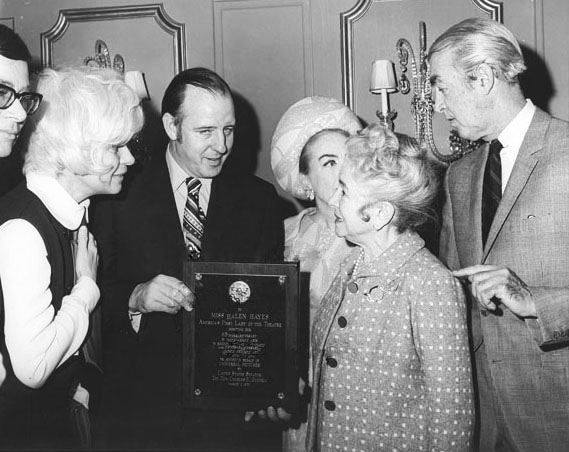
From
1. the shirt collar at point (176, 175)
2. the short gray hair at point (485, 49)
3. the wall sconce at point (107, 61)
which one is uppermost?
the wall sconce at point (107, 61)

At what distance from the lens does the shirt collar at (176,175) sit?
9.41 feet

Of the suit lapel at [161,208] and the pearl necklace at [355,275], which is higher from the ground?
the suit lapel at [161,208]

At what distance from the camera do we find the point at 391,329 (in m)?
2.07

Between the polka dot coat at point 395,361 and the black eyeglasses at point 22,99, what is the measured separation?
125cm

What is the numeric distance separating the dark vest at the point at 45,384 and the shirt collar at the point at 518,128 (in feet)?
5.82

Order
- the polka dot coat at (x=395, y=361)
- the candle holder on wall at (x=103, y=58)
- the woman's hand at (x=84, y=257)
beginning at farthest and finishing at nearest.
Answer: the candle holder on wall at (x=103, y=58)
the woman's hand at (x=84, y=257)
the polka dot coat at (x=395, y=361)

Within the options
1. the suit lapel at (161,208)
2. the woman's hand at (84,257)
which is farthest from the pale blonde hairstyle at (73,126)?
the suit lapel at (161,208)

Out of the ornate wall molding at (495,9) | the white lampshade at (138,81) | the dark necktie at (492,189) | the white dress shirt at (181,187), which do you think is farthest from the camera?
the white lampshade at (138,81)

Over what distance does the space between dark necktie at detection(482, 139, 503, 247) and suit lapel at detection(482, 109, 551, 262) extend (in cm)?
11

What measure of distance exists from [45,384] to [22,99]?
996mm

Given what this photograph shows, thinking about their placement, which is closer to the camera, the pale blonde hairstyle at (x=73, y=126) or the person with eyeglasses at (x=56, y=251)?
the person with eyeglasses at (x=56, y=251)

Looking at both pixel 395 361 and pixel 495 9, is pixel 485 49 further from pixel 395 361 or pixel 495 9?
pixel 495 9

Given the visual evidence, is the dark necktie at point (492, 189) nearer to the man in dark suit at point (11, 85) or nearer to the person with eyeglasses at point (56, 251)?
the person with eyeglasses at point (56, 251)

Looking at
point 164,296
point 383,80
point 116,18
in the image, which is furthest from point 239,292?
point 116,18
